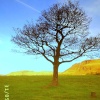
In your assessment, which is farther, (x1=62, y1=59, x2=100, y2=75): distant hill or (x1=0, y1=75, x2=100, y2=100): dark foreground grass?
(x1=62, y1=59, x2=100, y2=75): distant hill

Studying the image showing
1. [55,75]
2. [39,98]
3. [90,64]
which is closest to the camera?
[39,98]

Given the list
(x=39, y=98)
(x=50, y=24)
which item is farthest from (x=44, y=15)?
(x=39, y=98)

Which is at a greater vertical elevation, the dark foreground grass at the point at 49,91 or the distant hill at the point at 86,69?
the distant hill at the point at 86,69

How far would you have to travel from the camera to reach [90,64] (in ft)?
477

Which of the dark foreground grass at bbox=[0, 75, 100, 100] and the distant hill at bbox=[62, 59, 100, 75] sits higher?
the distant hill at bbox=[62, 59, 100, 75]

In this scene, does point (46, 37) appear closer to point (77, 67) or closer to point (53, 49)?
point (53, 49)

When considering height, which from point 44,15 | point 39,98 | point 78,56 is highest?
point 44,15

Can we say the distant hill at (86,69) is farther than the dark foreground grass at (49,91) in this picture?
Yes

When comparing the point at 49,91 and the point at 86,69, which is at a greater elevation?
the point at 86,69

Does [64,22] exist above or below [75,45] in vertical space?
above

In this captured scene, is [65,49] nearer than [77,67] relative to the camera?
Yes

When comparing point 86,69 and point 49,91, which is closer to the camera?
point 49,91

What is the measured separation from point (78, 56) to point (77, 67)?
10681 centimetres

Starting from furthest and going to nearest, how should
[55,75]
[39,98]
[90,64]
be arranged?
[90,64] → [55,75] → [39,98]
